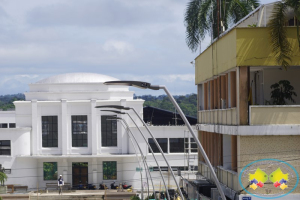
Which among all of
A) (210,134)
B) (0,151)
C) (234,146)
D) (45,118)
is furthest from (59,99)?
(234,146)

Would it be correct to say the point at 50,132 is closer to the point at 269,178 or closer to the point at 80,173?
the point at 80,173

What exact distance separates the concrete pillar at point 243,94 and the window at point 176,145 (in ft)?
136

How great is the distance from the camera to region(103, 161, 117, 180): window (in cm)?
6975

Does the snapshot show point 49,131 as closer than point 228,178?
No

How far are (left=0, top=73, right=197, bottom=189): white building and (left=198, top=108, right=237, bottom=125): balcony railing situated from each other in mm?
29221

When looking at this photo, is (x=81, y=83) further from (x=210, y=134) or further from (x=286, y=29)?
(x=286, y=29)

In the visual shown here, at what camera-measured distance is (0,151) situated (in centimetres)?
6956

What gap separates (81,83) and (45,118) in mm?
5189

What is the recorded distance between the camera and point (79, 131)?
70375mm

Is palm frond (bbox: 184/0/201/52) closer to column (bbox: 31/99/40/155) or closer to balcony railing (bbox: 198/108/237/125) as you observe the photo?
balcony railing (bbox: 198/108/237/125)

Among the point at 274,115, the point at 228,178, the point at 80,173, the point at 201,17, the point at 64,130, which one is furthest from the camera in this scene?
the point at 80,173

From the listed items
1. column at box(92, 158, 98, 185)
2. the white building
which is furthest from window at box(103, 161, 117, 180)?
column at box(92, 158, 98, 185)

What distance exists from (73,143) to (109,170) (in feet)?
14.9

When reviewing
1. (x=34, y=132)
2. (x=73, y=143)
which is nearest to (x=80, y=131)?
(x=73, y=143)
